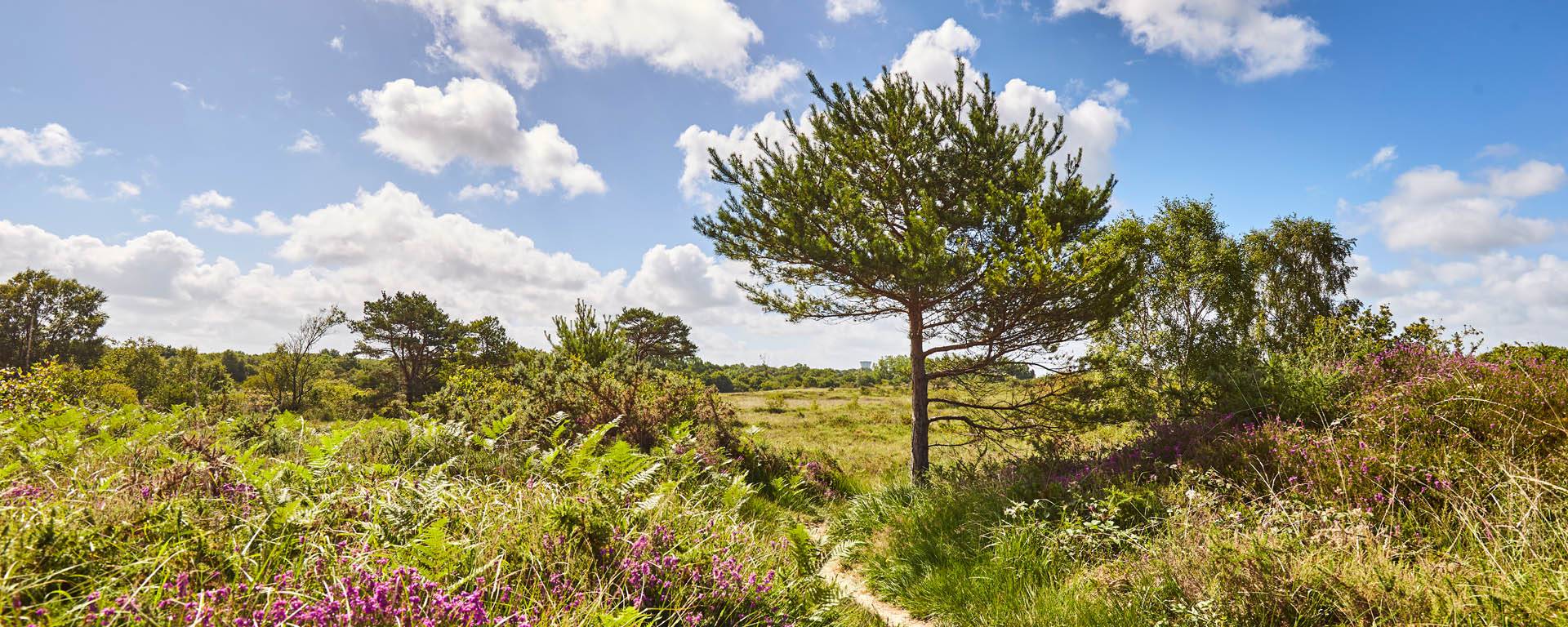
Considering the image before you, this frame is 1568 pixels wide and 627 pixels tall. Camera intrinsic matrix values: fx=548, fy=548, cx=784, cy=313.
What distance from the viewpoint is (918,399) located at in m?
10.4

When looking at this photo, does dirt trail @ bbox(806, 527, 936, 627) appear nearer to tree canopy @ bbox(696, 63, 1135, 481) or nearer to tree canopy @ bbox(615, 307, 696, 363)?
tree canopy @ bbox(696, 63, 1135, 481)

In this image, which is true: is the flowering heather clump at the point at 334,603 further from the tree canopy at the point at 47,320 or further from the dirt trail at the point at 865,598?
the tree canopy at the point at 47,320

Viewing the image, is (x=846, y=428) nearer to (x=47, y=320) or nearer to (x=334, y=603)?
(x=334, y=603)

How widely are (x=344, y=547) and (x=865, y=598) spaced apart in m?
4.76

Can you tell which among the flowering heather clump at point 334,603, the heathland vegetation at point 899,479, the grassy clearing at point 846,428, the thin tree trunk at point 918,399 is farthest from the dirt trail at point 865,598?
the grassy clearing at point 846,428

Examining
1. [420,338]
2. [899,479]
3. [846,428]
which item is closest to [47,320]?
[420,338]

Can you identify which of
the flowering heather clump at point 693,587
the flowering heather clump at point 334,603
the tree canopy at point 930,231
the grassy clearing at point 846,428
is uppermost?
the tree canopy at point 930,231

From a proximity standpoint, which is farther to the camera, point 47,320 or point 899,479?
point 47,320

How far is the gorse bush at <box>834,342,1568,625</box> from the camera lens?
3258 mm

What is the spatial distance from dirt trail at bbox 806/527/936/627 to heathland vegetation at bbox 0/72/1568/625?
131mm

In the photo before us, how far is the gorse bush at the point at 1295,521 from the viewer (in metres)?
3.26

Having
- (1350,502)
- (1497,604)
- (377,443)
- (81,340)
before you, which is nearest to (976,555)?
(1350,502)

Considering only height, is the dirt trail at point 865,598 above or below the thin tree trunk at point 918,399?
below

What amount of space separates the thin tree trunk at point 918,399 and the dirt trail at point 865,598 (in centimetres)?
361
